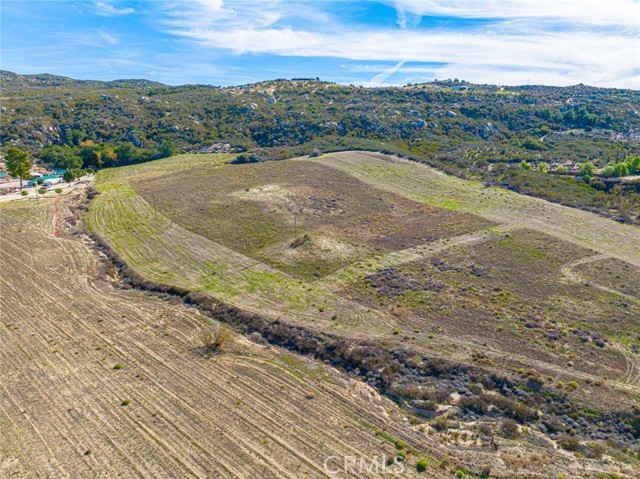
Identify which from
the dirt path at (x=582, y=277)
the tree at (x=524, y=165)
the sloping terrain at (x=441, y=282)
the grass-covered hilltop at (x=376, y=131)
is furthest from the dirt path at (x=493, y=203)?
the tree at (x=524, y=165)

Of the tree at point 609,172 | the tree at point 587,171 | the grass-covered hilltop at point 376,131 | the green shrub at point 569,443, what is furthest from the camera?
the grass-covered hilltop at point 376,131

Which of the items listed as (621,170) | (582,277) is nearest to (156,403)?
(582,277)

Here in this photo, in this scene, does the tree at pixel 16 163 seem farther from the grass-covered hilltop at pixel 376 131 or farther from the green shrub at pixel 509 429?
the green shrub at pixel 509 429

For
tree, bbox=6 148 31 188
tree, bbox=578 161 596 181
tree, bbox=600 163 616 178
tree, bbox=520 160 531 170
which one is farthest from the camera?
tree, bbox=520 160 531 170

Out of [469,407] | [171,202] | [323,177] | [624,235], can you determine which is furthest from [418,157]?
[469,407]

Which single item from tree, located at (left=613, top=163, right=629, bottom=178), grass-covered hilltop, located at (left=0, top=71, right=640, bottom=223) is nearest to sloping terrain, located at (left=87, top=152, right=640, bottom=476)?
grass-covered hilltop, located at (left=0, top=71, right=640, bottom=223)

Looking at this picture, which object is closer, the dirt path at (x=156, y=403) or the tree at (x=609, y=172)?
the dirt path at (x=156, y=403)

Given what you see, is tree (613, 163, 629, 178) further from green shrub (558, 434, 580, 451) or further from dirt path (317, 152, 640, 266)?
green shrub (558, 434, 580, 451)
